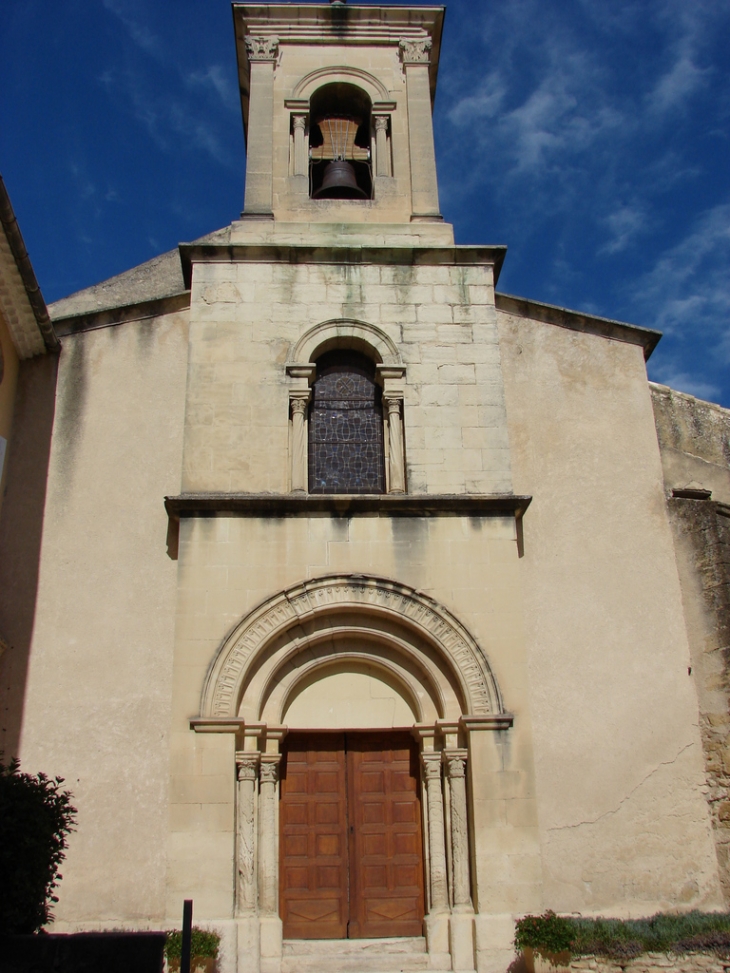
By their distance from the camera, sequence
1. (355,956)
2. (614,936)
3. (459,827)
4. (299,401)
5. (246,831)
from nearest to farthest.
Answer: (614,936), (355,956), (246,831), (459,827), (299,401)

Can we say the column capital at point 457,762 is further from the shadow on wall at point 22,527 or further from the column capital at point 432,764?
the shadow on wall at point 22,527

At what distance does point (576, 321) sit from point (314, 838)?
6.84m

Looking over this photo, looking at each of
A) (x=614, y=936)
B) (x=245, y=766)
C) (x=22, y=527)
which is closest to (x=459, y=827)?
(x=614, y=936)

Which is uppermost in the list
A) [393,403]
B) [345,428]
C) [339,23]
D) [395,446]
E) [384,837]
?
[339,23]

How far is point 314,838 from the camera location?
9.51m

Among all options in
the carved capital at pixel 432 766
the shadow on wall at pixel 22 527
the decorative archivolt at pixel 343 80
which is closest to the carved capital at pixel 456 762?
the carved capital at pixel 432 766

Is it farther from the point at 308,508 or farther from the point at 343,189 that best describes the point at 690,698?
the point at 343,189

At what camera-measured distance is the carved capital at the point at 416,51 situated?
1331 cm

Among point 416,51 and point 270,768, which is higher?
point 416,51

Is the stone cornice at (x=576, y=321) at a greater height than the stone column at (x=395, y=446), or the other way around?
the stone cornice at (x=576, y=321)

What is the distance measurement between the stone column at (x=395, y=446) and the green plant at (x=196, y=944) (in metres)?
4.74

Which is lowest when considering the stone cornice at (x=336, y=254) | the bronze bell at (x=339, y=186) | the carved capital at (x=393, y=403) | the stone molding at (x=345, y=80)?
the carved capital at (x=393, y=403)

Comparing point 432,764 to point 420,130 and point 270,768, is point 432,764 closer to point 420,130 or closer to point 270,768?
point 270,768

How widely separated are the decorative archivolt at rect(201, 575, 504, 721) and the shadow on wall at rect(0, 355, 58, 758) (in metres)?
2.18
